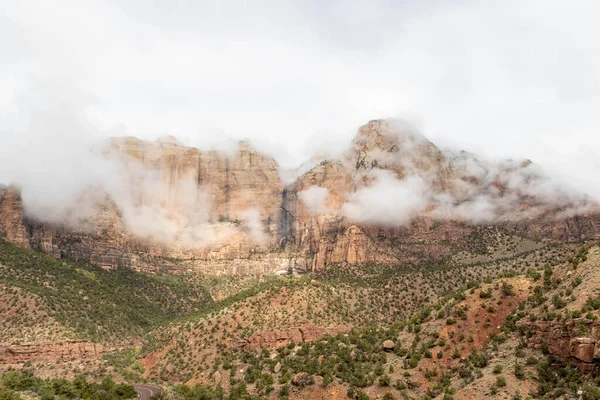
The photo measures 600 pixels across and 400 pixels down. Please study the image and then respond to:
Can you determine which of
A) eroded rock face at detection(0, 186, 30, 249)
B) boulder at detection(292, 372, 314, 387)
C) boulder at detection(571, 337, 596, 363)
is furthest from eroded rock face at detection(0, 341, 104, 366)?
boulder at detection(571, 337, 596, 363)

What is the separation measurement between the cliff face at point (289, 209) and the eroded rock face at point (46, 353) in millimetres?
45403

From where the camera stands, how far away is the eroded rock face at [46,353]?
6775 centimetres

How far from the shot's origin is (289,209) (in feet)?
514

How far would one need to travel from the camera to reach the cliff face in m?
113

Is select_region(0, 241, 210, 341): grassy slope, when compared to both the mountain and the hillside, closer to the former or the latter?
the mountain

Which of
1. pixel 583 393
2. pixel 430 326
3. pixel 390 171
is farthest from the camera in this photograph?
pixel 390 171

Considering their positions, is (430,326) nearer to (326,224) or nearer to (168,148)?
(326,224)

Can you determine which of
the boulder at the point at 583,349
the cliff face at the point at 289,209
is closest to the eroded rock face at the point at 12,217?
the cliff face at the point at 289,209

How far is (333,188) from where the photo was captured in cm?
14125

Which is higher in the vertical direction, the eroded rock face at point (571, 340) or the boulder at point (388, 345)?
the eroded rock face at point (571, 340)

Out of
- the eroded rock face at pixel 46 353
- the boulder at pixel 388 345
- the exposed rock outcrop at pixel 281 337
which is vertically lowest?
the eroded rock face at pixel 46 353

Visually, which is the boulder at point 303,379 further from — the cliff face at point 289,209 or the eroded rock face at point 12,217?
the eroded rock face at point 12,217

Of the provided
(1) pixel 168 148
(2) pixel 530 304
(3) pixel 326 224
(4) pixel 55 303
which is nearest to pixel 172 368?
(4) pixel 55 303

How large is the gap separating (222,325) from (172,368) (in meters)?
9.61
